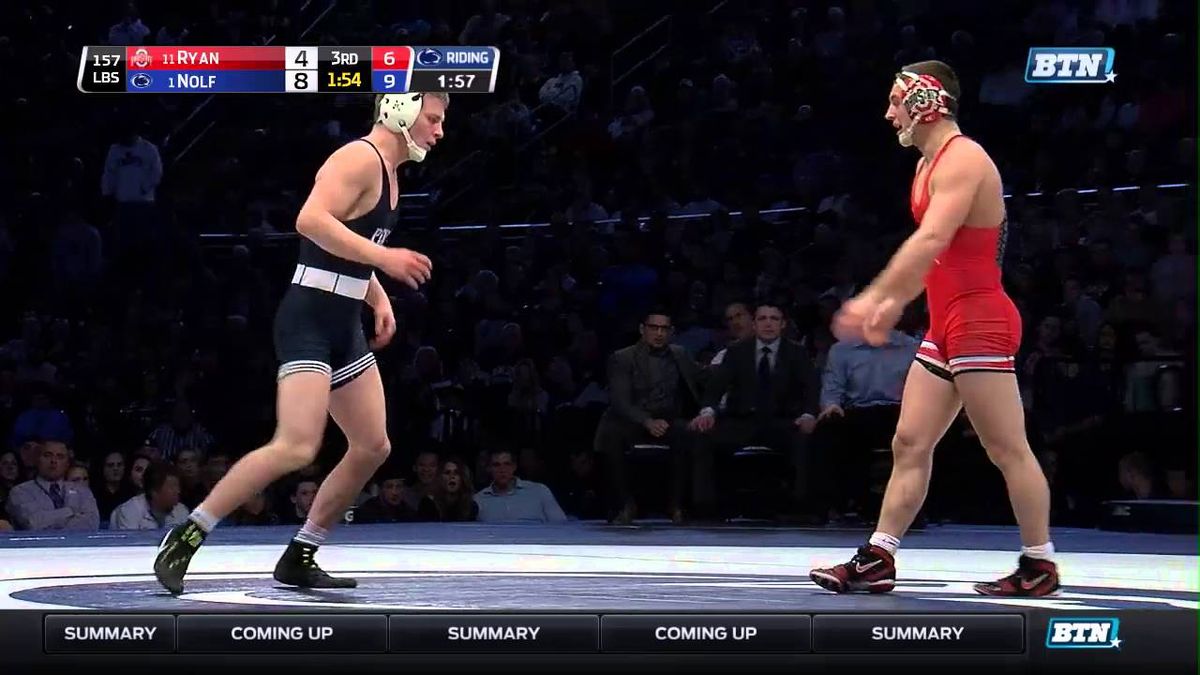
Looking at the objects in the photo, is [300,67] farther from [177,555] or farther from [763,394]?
[763,394]

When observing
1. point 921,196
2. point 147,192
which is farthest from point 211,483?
point 921,196

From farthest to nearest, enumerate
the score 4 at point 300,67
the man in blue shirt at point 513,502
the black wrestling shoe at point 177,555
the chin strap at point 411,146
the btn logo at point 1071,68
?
the man in blue shirt at point 513,502
the btn logo at point 1071,68
the score 4 at point 300,67
the chin strap at point 411,146
the black wrestling shoe at point 177,555

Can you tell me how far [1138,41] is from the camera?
467 inches

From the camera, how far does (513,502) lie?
28.9 ft

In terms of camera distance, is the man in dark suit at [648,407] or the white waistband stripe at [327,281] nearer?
the white waistband stripe at [327,281]

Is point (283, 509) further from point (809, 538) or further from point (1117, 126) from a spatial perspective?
point (1117, 126)

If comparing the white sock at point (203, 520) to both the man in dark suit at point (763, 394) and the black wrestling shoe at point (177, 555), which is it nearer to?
the black wrestling shoe at point (177, 555)

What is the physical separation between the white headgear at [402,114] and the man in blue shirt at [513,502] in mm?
3654

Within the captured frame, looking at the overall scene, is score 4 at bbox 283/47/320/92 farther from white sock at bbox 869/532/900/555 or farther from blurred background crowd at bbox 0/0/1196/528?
blurred background crowd at bbox 0/0/1196/528

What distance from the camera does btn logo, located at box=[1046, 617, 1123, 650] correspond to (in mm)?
3826

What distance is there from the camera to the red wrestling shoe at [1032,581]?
5.12 meters

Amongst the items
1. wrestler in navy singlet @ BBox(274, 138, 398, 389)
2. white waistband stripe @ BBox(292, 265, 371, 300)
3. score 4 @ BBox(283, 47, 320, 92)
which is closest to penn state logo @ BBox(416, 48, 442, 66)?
score 4 @ BBox(283, 47, 320, 92)

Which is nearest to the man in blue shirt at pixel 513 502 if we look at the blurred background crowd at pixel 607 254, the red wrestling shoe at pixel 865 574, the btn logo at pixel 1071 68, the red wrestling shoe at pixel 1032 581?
the blurred background crowd at pixel 607 254

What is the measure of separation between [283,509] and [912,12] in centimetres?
639
